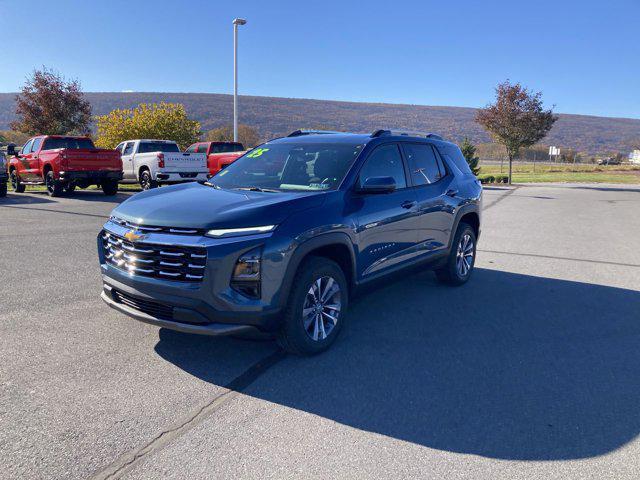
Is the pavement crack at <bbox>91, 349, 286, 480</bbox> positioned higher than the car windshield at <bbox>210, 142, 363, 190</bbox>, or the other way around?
the car windshield at <bbox>210, 142, 363, 190</bbox>

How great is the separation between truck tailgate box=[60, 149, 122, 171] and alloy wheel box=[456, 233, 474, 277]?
13.2 meters

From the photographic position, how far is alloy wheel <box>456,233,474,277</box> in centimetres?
648

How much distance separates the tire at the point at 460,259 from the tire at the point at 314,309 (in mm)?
2310

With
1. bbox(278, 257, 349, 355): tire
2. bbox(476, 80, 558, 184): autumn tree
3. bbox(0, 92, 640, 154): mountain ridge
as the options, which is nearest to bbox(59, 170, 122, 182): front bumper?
bbox(278, 257, 349, 355): tire

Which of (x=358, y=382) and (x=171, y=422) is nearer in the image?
(x=171, y=422)

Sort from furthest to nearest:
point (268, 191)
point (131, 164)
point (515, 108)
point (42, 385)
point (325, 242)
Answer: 1. point (515, 108)
2. point (131, 164)
3. point (268, 191)
4. point (325, 242)
5. point (42, 385)

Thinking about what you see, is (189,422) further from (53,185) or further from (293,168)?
(53,185)

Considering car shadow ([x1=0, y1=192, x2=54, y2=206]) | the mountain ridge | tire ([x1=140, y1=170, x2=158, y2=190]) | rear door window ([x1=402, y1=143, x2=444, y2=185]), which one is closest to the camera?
rear door window ([x1=402, y1=143, x2=444, y2=185])

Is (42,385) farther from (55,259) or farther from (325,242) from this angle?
(55,259)

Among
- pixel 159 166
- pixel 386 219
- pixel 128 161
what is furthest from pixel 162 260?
pixel 128 161

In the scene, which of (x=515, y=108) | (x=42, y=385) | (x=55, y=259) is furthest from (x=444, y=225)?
(x=515, y=108)

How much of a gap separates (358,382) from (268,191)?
1803mm

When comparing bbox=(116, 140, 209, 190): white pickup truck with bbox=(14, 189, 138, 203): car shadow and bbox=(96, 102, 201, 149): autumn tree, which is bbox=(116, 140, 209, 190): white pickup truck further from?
bbox=(96, 102, 201, 149): autumn tree

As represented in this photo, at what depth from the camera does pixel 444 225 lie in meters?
5.99
